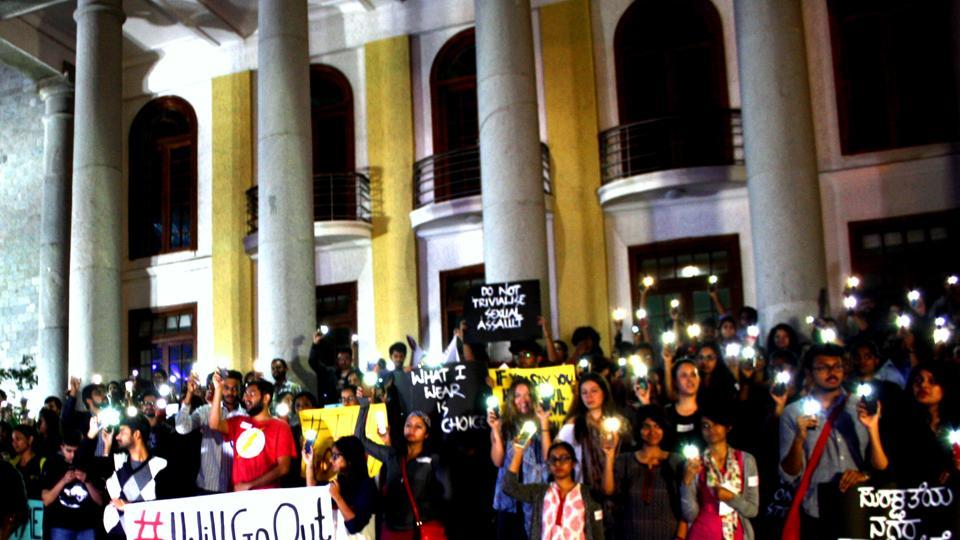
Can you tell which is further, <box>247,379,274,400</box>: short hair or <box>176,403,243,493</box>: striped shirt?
<box>176,403,243,493</box>: striped shirt

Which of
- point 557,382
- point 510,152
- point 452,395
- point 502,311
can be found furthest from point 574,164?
point 452,395

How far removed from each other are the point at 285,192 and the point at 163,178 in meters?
7.06

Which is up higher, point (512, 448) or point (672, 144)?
point (672, 144)

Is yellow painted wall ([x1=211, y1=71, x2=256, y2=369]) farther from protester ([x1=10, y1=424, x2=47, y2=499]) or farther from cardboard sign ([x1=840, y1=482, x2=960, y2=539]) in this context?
cardboard sign ([x1=840, y1=482, x2=960, y2=539])

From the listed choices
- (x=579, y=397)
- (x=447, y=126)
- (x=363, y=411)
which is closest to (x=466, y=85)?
(x=447, y=126)

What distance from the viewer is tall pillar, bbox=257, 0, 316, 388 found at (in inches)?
614

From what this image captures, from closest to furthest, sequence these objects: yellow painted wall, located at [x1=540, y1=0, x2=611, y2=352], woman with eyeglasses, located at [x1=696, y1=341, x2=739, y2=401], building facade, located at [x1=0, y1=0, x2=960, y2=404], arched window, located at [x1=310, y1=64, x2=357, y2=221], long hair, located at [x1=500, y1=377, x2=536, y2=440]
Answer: long hair, located at [x1=500, y1=377, x2=536, y2=440] < woman with eyeglasses, located at [x1=696, y1=341, x2=739, y2=401] < building facade, located at [x1=0, y1=0, x2=960, y2=404] < yellow painted wall, located at [x1=540, y1=0, x2=611, y2=352] < arched window, located at [x1=310, y1=64, x2=357, y2=221]

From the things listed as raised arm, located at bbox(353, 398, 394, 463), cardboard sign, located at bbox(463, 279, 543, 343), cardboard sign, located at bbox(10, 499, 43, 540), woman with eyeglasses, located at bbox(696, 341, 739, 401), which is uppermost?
cardboard sign, located at bbox(463, 279, 543, 343)

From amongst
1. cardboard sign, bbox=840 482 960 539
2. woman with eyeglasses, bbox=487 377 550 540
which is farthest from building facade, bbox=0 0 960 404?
cardboard sign, bbox=840 482 960 539

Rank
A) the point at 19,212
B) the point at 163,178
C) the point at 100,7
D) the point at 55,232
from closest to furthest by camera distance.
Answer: the point at 100,7 → the point at 55,232 → the point at 163,178 → the point at 19,212

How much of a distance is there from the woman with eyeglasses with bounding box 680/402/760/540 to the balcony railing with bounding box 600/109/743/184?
33.1ft

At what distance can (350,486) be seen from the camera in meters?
7.88

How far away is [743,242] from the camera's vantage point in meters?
16.8

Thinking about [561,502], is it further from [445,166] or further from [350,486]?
[445,166]
